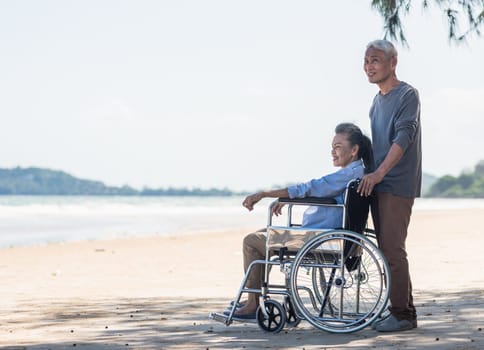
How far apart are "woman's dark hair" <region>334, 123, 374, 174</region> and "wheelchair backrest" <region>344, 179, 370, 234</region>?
0.73 feet

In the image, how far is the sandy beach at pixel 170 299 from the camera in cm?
516

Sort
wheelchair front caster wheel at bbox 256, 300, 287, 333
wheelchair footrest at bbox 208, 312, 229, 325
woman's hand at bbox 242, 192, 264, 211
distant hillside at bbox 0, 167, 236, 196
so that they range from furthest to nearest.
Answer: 1. distant hillside at bbox 0, 167, 236, 196
2. wheelchair footrest at bbox 208, 312, 229, 325
3. wheelchair front caster wheel at bbox 256, 300, 287, 333
4. woman's hand at bbox 242, 192, 264, 211

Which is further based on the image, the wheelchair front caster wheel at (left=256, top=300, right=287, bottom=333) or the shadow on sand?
the wheelchair front caster wheel at (left=256, top=300, right=287, bottom=333)

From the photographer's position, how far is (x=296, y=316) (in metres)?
5.66

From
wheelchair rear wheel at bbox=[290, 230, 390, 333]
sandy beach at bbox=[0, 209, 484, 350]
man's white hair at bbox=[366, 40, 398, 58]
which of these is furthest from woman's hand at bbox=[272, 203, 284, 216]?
man's white hair at bbox=[366, 40, 398, 58]

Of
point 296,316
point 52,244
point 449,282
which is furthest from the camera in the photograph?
point 52,244

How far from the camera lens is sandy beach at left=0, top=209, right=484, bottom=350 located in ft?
16.9

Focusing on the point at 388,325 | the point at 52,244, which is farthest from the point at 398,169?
the point at 52,244

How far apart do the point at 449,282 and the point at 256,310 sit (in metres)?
3.45

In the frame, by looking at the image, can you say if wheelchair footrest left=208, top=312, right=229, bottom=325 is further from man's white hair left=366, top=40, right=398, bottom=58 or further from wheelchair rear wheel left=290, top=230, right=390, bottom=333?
man's white hair left=366, top=40, right=398, bottom=58

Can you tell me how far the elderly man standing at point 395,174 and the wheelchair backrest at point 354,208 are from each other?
5cm

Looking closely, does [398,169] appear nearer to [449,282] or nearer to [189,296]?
[189,296]

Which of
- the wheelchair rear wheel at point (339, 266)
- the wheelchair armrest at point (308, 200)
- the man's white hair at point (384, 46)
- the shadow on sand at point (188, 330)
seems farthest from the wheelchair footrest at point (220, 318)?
the man's white hair at point (384, 46)

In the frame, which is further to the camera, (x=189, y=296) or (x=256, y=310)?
(x=189, y=296)
